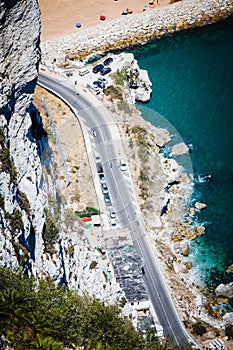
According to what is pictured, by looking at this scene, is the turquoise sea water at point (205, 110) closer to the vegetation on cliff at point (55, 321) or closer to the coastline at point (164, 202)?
the coastline at point (164, 202)

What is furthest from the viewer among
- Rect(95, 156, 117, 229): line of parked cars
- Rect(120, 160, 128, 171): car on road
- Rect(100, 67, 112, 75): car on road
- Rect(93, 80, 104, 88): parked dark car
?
Rect(100, 67, 112, 75): car on road

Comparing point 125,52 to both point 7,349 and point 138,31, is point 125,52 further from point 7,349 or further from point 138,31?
point 7,349

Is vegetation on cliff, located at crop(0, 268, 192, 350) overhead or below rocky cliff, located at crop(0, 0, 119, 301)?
below

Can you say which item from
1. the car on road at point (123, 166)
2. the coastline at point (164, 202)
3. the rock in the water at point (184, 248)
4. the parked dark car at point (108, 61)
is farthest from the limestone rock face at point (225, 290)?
the parked dark car at point (108, 61)

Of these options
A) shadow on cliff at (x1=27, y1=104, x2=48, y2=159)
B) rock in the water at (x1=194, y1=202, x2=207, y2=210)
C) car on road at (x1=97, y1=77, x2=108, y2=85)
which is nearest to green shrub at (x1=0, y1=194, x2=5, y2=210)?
shadow on cliff at (x1=27, y1=104, x2=48, y2=159)

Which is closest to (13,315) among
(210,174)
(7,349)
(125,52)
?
(7,349)

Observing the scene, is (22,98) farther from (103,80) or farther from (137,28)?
(137,28)

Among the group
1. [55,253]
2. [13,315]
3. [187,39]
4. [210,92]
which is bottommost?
[13,315]

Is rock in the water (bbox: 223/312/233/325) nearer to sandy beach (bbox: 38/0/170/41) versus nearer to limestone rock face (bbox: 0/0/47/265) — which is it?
limestone rock face (bbox: 0/0/47/265)
